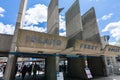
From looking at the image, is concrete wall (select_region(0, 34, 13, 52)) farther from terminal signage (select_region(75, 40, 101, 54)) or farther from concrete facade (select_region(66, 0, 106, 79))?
concrete facade (select_region(66, 0, 106, 79))

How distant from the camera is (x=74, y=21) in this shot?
48.7 feet

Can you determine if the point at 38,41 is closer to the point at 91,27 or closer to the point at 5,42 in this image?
the point at 5,42

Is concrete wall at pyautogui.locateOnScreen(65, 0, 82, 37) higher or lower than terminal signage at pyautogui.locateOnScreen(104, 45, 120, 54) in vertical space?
higher

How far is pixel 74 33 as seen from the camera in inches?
596

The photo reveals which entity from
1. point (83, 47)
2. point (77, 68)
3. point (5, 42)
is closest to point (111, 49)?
point (83, 47)

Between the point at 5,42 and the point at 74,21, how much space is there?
8.49 metres

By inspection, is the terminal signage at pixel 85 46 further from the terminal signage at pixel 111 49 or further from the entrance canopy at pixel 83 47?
the terminal signage at pixel 111 49

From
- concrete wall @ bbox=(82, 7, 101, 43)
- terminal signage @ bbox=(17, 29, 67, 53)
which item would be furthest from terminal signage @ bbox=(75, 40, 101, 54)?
concrete wall @ bbox=(82, 7, 101, 43)

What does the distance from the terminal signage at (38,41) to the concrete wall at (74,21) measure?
18.2ft

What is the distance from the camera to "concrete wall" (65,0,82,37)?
14.1 m

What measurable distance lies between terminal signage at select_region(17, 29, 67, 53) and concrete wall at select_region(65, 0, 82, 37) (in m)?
5.54

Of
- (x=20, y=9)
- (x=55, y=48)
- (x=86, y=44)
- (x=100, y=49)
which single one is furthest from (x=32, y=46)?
(x=100, y=49)

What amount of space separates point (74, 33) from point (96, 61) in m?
4.98

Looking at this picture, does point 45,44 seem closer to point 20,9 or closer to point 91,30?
point 20,9
